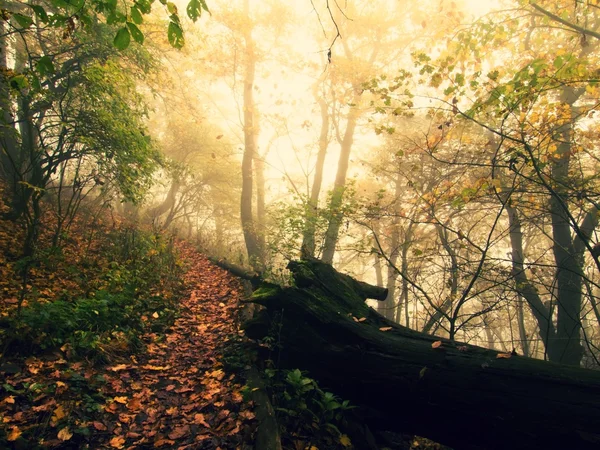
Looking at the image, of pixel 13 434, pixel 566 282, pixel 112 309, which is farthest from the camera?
pixel 566 282

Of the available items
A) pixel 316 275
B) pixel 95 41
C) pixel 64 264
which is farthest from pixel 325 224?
pixel 95 41

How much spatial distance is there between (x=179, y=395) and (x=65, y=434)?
1288 millimetres

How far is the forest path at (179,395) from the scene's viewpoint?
313 cm

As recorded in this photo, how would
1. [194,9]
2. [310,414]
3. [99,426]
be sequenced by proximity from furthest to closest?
[310,414] < [99,426] < [194,9]

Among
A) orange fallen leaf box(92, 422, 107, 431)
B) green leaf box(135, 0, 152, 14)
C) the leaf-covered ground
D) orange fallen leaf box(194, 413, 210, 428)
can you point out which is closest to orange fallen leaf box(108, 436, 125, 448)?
the leaf-covered ground

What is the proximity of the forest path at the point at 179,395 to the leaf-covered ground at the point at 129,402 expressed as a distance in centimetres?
1

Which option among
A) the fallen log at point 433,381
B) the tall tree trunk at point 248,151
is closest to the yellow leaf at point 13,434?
the fallen log at point 433,381

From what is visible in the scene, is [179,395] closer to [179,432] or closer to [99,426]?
[179,432]

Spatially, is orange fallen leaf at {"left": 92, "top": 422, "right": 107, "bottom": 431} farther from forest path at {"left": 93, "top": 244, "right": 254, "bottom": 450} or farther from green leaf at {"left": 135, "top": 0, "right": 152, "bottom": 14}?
green leaf at {"left": 135, "top": 0, "right": 152, "bottom": 14}

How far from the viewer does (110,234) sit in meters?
9.14

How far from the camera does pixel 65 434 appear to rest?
285 cm

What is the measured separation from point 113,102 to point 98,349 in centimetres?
541

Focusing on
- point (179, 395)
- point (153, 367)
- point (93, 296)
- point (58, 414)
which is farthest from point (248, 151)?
point (58, 414)

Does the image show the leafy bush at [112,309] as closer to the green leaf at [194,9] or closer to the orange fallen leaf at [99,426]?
the orange fallen leaf at [99,426]
